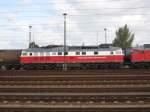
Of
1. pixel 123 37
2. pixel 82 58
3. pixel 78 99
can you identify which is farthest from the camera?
pixel 123 37

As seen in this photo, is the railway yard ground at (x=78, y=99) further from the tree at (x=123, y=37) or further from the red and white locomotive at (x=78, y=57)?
the tree at (x=123, y=37)

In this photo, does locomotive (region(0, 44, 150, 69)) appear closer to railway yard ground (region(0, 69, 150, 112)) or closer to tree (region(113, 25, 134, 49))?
railway yard ground (region(0, 69, 150, 112))

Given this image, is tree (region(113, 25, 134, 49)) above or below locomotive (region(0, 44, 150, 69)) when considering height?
above

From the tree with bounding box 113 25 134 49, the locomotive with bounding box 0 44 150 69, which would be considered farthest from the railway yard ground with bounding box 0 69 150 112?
the tree with bounding box 113 25 134 49

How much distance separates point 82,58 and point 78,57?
570 millimetres

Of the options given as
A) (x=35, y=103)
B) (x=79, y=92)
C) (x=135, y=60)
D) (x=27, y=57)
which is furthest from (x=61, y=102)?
(x=27, y=57)

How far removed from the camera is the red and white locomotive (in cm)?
4344

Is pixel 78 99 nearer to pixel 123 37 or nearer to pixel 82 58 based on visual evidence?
pixel 82 58

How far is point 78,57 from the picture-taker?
43.9m

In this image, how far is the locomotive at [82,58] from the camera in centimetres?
4234

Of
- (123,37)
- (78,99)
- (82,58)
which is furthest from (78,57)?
(123,37)

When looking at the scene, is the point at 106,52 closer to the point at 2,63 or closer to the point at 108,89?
the point at 2,63
